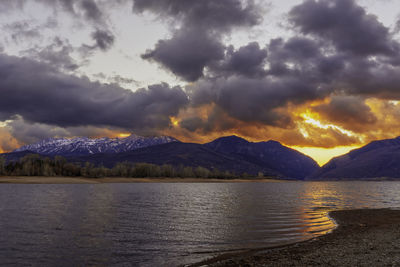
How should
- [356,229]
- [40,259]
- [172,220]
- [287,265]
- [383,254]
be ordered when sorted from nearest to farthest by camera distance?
[287,265] → [383,254] → [40,259] → [356,229] → [172,220]

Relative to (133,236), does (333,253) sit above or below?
above

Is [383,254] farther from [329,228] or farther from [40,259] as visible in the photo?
[40,259]

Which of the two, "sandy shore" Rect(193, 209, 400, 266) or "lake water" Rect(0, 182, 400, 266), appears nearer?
"sandy shore" Rect(193, 209, 400, 266)

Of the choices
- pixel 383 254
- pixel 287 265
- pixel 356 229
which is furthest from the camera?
pixel 356 229

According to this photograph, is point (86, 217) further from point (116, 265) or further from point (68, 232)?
point (116, 265)

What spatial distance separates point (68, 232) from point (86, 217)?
42.3ft

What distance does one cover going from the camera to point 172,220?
4853cm

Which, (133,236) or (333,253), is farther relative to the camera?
(133,236)

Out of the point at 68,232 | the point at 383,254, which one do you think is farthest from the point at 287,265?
the point at 68,232

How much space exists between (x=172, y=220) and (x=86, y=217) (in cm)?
1368

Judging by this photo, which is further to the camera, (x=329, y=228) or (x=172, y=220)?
(x=172, y=220)

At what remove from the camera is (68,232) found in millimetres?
37250

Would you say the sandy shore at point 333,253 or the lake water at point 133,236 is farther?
the lake water at point 133,236

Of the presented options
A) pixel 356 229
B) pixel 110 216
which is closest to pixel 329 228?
pixel 356 229
